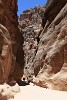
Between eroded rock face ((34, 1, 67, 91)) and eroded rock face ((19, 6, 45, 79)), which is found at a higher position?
eroded rock face ((19, 6, 45, 79))

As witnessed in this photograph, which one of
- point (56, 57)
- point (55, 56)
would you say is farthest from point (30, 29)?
point (56, 57)

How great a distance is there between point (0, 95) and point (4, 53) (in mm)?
3730

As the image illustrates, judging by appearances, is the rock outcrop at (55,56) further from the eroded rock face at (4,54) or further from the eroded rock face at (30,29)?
the eroded rock face at (30,29)

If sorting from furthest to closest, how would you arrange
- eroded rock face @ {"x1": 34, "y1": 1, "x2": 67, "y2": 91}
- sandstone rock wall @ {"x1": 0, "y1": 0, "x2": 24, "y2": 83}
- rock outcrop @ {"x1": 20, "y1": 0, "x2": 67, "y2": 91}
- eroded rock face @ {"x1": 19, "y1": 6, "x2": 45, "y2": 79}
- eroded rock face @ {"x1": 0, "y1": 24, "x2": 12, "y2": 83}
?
eroded rock face @ {"x1": 19, "y1": 6, "x2": 45, "y2": 79} → rock outcrop @ {"x1": 20, "y1": 0, "x2": 67, "y2": 91} → eroded rock face @ {"x1": 34, "y1": 1, "x2": 67, "y2": 91} → sandstone rock wall @ {"x1": 0, "y1": 0, "x2": 24, "y2": 83} → eroded rock face @ {"x1": 0, "y1": 24, "x2": 12, "y2": 83}

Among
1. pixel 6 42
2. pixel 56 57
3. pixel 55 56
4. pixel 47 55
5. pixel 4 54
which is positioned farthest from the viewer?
pixel 47 55

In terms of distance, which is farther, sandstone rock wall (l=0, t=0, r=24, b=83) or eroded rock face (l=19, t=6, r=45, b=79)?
eroded rock face (l=19, t=6, r=45, b=79)

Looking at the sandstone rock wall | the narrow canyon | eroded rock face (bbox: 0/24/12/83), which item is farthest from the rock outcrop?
eroded rock face (bbox: 0/24/12/83)

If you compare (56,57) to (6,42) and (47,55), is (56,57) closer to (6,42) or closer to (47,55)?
(47,55)

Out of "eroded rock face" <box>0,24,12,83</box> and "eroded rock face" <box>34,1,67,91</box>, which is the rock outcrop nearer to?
"eroded rock face" <box>34,1,67,91</box>

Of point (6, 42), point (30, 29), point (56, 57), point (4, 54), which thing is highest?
point (30, 29)

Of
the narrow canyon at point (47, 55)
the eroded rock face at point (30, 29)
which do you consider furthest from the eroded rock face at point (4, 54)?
the eroded rock face at point (30, 29)

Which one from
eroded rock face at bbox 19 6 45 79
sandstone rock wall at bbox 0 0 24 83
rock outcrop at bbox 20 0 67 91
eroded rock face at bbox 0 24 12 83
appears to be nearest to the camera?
eroded rock face at bbox 0 24 12 83

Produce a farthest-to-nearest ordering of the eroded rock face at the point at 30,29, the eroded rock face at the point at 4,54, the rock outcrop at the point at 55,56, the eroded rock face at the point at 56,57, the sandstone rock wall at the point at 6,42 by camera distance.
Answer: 1. the eroded rock face at the point at 30,29
2. the rock outcrop at the point at 55,56
3. the eroded rock face at the point at 56,57
4. the sandstone rock wall at the point at 6,42
5. the eroded rock face at the point at 4,54

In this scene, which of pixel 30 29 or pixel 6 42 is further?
pixel 30 29
